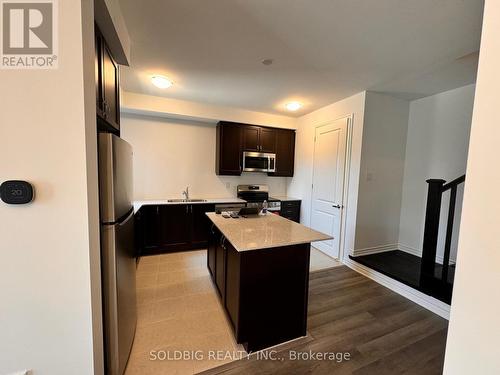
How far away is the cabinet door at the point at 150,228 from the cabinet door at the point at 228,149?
4.55 feet

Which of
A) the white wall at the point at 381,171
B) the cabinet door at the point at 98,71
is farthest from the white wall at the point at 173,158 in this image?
the cabinet door at the point at 98,71

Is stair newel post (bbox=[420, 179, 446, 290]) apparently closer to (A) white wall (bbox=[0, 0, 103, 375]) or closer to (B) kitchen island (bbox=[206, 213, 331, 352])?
(B) kitchen island (bbox=[206, 213, 331, 352])

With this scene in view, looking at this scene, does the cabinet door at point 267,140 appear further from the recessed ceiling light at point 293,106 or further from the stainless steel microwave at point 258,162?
the recessed ceiling light at point 293,106

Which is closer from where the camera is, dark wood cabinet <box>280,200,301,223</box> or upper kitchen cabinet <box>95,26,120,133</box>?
upper kitchen cabinet <box>95,26,120,133</box>

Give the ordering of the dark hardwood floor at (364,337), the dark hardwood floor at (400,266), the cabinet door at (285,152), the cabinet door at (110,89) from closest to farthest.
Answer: the cabinet door at (110,89) < the dark hardwood floor at (364,337) < the dark hardwood floor at (400,266) < the cabinet door at (285,152)

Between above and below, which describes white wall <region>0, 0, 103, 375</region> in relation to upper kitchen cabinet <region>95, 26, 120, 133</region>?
below

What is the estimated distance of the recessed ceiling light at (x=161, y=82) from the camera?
2688 mm

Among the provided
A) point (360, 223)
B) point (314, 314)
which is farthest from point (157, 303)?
point (360, 223)

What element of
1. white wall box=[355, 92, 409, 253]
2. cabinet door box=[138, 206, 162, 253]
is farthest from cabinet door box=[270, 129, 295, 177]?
cabinet door box=[138, 206, 162, 253]

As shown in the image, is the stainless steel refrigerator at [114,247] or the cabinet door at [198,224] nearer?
the stainless steel refrigerator at [114,247]

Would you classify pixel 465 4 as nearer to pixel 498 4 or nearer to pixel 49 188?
pixel 498 4

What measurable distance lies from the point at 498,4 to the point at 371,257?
3.19 meters

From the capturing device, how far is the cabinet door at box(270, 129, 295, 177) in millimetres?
4434

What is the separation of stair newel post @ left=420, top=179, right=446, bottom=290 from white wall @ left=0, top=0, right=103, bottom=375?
3029 millimetres
